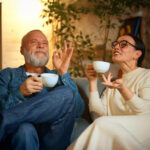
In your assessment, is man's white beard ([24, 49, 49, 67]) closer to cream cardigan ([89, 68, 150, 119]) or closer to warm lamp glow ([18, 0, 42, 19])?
cream cardigan ([89, 68, 150, 119])

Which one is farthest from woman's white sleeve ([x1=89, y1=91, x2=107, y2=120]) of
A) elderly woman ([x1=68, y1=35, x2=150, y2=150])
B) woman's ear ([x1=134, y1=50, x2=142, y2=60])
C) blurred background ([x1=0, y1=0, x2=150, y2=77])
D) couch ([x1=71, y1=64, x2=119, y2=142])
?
blurred background ([x1=0, y1=0, x2=150, y2=77])

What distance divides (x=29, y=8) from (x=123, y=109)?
2396 millimetres

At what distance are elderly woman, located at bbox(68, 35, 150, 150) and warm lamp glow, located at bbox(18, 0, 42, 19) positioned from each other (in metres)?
1.97

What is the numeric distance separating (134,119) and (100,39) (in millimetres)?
2440

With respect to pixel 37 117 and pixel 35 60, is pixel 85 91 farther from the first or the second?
pixel 37 117

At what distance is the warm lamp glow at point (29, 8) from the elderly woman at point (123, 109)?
6.47 feet

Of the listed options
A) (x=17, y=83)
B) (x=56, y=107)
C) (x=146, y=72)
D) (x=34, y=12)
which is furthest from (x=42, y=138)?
(x=34, y=12)

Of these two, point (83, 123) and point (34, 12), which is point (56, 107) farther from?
point (34, 12)

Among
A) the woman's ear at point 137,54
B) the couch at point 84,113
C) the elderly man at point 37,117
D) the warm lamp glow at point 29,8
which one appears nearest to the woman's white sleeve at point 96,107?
the couch at point 84,113

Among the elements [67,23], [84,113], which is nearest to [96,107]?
[84,113]

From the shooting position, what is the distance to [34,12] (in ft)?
10.2

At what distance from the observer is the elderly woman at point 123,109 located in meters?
1.05

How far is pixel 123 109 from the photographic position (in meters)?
1.50

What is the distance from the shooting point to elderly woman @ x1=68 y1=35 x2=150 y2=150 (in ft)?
3.45
